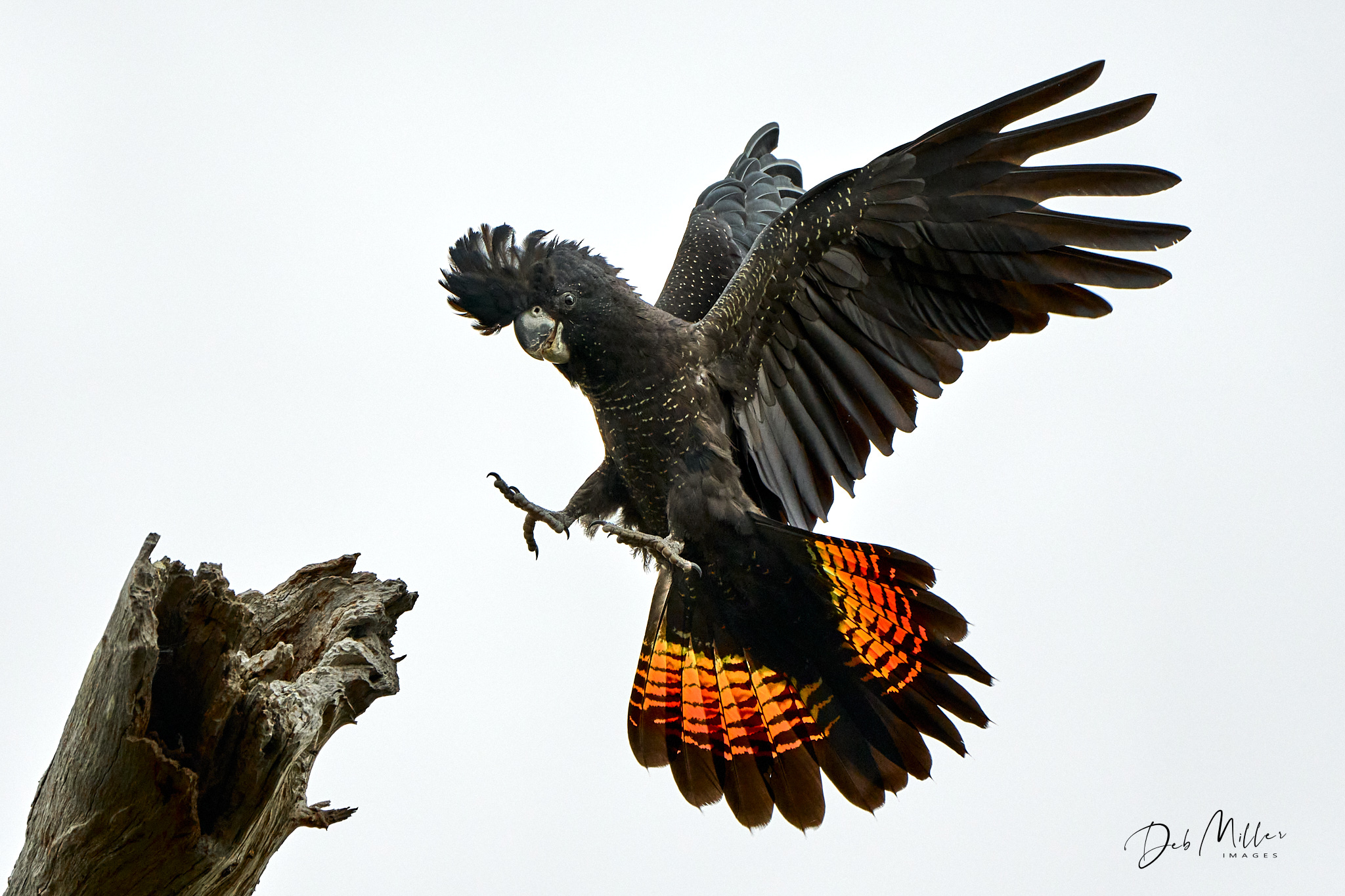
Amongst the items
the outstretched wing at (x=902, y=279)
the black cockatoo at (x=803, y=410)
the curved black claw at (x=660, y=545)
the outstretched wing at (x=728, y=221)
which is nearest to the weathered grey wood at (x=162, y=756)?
the curved black claw at (x=660, y=545)

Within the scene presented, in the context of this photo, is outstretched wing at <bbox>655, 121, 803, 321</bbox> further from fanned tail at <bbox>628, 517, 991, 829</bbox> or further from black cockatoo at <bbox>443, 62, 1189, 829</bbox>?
fanned tail at <bbox>628, 517, 991, 829</bbox>

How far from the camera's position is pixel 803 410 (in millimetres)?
4066

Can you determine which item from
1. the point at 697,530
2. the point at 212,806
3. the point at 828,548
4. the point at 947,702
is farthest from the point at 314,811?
the point at 947,702

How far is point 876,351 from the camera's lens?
388 cm

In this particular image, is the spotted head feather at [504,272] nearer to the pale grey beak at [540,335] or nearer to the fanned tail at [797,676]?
the pale grey beak at [540,335]

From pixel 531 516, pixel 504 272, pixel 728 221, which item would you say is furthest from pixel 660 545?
pixel 728 221

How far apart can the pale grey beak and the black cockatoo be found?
11 mm

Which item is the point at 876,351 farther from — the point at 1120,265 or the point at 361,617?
the point at 361,617

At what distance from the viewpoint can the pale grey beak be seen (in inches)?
157

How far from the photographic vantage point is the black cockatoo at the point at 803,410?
11.8 feet

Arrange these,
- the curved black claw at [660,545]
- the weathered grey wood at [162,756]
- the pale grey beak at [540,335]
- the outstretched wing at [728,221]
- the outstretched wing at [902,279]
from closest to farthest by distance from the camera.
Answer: the weathered grey wood at [162,756] → the outstretched wing at [902,279] → the curved black claw at [660,545] → the pale grey beak at [540,335] → the outstretched wing at [728,221]

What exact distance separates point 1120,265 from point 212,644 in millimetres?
2990

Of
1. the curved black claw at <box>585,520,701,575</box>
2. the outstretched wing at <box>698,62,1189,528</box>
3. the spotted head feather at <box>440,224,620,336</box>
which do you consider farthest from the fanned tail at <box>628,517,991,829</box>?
the spotted head feather at <box>440,224,620,336</box>

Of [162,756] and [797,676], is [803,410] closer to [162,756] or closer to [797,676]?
[797,676]
